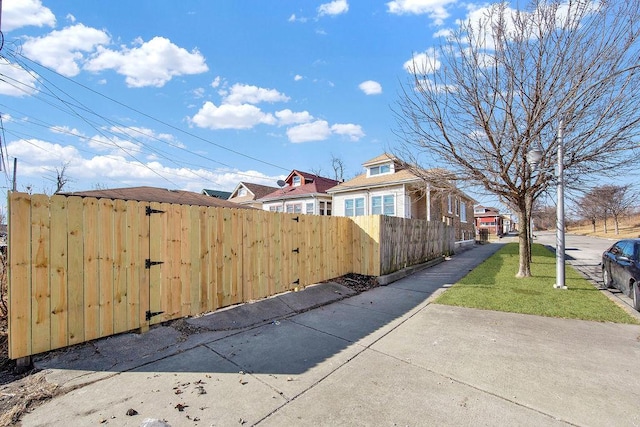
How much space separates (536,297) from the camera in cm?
695

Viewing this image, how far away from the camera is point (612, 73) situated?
22.5ft

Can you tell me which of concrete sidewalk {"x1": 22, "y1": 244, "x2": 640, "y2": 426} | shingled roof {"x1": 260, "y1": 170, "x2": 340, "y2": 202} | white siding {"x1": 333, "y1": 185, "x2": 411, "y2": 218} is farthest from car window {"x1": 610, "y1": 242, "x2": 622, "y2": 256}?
shingled roof {"x1": 260, "y1": 170, "x2": 340, "y2": 202}

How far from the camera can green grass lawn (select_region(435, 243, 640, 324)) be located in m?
5.80

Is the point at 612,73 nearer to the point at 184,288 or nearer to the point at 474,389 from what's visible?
the point at 474,389

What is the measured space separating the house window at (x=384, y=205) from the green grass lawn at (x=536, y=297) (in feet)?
30.4

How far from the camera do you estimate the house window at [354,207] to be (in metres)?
20.4

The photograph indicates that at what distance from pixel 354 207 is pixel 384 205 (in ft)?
7.77

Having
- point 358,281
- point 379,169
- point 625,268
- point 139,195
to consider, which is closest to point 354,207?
point 379,169

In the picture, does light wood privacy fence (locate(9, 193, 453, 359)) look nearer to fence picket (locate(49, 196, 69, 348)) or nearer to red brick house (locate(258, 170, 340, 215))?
fence picket (locate(49, 196, 69, 348))

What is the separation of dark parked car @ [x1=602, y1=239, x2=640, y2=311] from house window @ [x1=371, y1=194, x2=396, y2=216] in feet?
35.8

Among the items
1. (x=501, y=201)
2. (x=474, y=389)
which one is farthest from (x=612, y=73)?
(x=474, y=389)

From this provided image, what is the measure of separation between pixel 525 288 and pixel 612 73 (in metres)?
5.36

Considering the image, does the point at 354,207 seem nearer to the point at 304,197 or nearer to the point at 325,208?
the point at 325,208

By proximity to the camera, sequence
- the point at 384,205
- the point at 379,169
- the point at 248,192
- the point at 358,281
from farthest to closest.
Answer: the point at 248,192 → the point at 379,169 → the point at 384,205 → the point at 358,281
